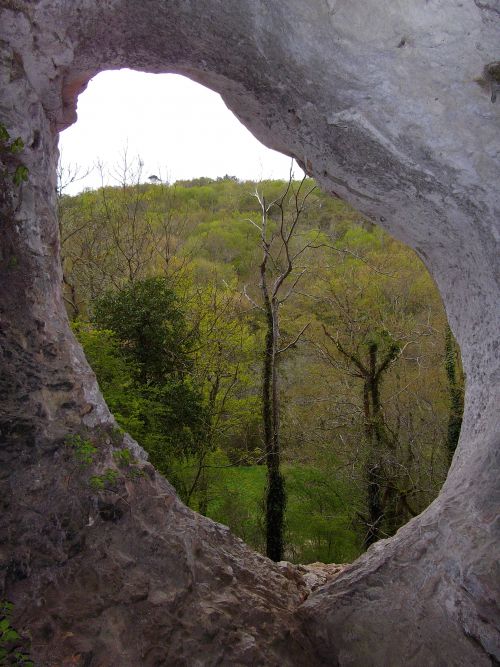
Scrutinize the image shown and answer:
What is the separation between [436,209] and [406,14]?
1339mm

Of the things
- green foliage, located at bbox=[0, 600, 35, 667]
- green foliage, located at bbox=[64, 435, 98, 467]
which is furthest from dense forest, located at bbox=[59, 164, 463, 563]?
green foliage, located at bbox=[0, 600, 35, 667]

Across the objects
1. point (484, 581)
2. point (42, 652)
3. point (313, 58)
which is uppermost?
point (313, 58)

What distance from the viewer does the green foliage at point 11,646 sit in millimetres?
2900

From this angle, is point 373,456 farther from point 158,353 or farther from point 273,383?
point 158,353

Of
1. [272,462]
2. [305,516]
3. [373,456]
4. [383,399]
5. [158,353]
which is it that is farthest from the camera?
[383,399]

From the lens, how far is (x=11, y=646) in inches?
117

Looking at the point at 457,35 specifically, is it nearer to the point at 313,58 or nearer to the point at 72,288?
the point at 313,58

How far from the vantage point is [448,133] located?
3504mm

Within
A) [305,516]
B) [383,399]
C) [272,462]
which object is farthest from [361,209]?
[383,399]

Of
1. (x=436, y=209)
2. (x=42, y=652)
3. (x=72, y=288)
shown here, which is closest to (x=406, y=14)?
(x=436, y=209)

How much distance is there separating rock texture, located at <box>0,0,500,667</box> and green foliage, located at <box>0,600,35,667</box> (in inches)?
3.2

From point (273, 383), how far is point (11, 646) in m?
8.32

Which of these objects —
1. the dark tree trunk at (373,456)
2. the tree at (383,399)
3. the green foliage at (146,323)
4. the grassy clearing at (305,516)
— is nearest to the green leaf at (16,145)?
the green foliage at (146,323)

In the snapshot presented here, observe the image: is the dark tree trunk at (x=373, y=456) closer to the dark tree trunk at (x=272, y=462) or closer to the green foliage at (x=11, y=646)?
the dark tree trunk at (x=272, y=462)
